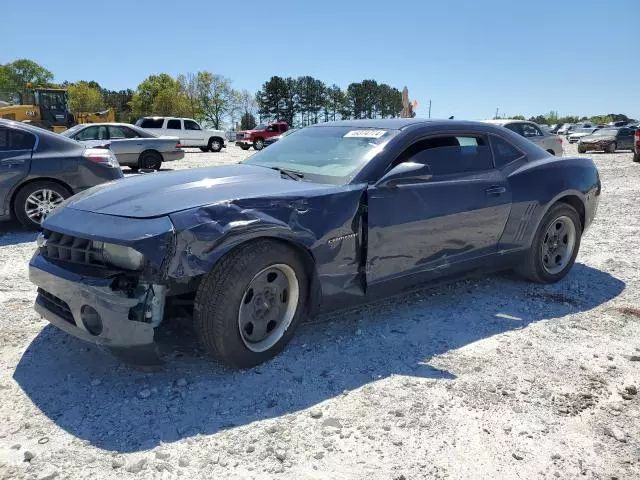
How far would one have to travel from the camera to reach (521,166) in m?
4.43

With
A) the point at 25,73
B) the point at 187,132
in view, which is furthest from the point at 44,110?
the point at 25,73

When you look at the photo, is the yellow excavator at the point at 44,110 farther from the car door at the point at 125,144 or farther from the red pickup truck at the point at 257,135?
the car door at the point at 125,144

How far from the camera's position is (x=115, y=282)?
263 centimetres

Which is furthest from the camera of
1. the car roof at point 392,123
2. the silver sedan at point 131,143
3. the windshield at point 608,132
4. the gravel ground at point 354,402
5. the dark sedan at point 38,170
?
the windshield at point 608,132

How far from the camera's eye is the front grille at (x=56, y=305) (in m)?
2.84

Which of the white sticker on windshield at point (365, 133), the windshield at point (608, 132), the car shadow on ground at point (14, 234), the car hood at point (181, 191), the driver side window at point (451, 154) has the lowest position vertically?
the car shadow on ground at point (14, 234)

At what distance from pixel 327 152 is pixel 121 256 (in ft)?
5.69

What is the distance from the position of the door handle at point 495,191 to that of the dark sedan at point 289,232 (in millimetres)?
13

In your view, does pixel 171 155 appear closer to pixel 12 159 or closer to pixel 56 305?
pixel 12 159

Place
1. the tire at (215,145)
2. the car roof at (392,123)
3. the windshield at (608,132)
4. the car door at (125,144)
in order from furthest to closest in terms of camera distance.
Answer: the tire at (215,145) → the windshield at (608,132) → the car door at (125,144) → the car roof at (392,123)

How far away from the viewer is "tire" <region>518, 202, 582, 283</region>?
4.60 m

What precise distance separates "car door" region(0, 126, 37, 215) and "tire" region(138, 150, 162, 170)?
8135 mm

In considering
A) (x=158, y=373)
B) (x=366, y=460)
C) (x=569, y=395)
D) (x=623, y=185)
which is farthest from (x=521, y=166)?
(x=623, y=185)

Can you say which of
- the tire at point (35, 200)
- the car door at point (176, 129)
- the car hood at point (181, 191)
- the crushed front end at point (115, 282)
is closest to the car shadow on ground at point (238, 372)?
the crushed front end at point (115, 282)
